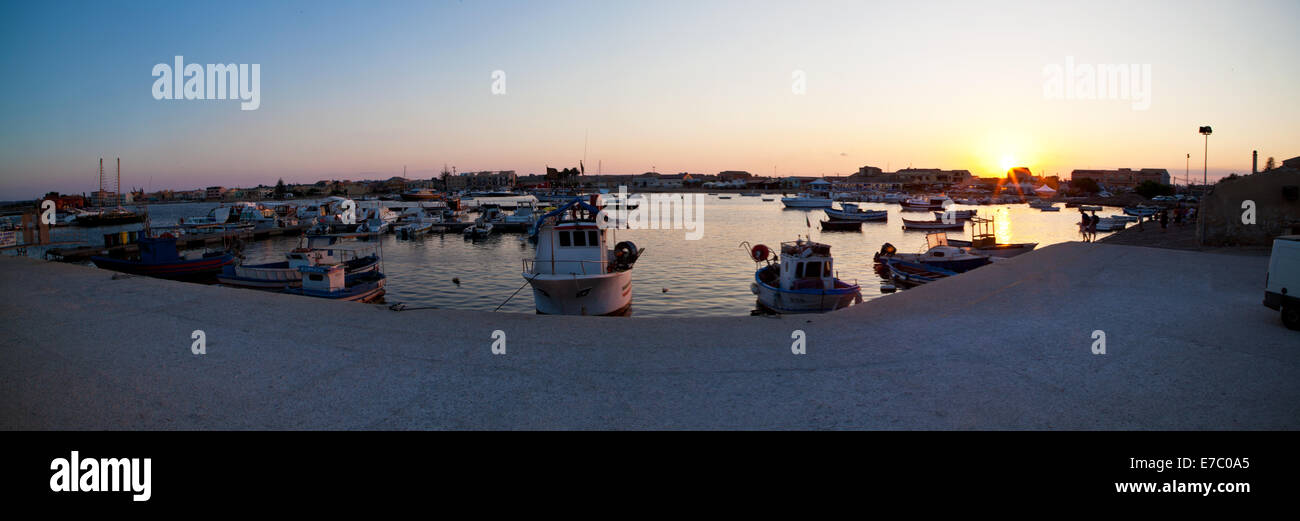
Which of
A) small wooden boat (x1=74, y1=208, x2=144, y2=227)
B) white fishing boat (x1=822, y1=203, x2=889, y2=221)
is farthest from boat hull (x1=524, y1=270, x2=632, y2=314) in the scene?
small wooden boat (x1=74, y1=208, x2=144, y2=227)

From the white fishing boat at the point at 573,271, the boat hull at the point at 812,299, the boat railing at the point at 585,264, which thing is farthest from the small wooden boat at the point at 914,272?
the boat railing at the point at 585,264

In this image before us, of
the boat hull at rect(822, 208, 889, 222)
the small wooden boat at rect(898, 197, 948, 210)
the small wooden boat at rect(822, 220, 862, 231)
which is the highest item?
the small wooden boat at rect(898, 197, 948, 210)

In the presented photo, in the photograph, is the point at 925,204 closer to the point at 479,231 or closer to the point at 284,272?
the point at 479,231

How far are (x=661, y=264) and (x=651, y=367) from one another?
1211 inches

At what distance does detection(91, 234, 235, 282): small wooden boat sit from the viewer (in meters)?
29.8

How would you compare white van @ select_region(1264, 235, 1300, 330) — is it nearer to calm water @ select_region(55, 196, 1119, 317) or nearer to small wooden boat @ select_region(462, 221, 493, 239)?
calm water @ select_region(55, 196, 1119, 317)

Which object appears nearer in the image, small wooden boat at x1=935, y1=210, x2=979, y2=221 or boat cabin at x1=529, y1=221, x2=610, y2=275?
boat cabin at x1=529, y1=221, x2=610, y2=275

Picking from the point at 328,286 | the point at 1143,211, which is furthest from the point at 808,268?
the point at 1143,211

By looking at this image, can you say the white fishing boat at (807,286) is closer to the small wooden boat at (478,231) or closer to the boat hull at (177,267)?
the boat hull at (177,267)

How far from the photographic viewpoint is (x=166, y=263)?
30.2 meters

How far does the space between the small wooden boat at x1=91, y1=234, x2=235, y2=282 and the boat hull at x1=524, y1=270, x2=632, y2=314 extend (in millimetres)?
22716
